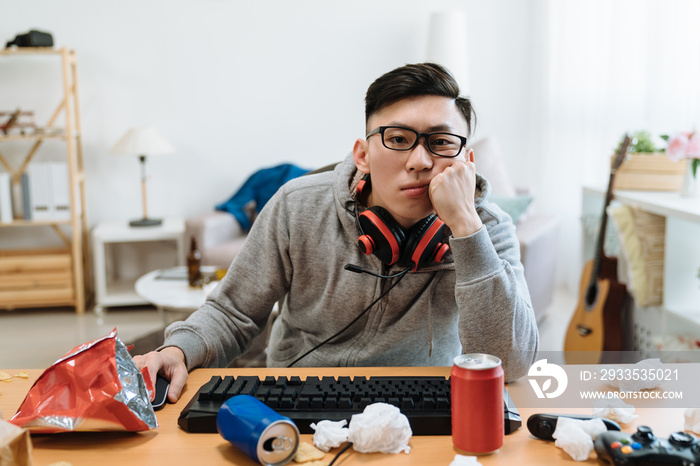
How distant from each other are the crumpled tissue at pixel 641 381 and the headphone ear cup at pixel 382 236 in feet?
1.43

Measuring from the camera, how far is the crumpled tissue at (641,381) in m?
1.02

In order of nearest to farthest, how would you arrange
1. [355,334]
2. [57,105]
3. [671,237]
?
[355,334], [671,237], [57,105]

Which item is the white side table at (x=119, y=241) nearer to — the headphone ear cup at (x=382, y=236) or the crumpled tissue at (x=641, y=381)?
the headphone ear cup at (x=382, y=236)

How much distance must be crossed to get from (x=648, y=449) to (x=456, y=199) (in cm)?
52

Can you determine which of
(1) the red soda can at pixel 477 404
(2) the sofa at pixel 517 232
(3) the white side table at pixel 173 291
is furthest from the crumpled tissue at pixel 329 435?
(2) the sofa at pixel 517 232

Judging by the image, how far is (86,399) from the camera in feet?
2.85

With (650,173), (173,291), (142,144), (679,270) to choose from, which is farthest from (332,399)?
(142,144)

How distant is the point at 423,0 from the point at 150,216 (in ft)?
7.33

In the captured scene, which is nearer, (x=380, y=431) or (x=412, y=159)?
(x=380, y=431)

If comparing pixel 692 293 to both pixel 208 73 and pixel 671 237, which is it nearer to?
pixel 671 237

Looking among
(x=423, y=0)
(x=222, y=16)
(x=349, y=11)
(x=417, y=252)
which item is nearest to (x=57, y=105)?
(x=222, y=16)

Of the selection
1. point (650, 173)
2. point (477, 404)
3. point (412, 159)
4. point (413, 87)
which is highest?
point (413, 87)

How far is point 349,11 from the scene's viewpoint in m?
4.23

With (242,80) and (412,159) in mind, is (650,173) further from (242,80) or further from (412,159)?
(242,80)
